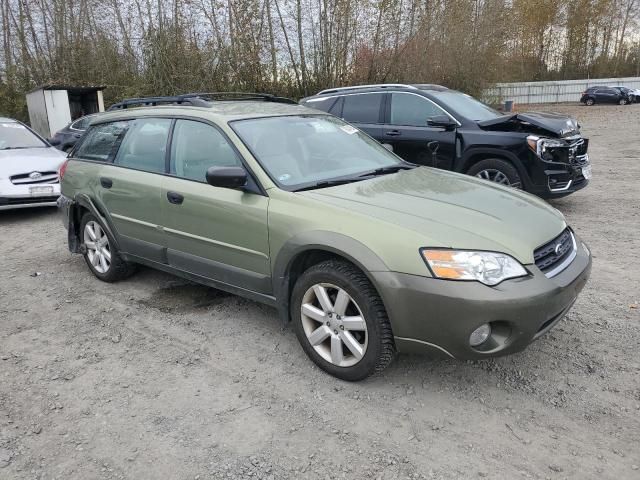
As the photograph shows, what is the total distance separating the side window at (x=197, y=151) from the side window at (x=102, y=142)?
0.88 metres

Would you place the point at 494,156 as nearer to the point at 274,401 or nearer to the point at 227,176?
the point at 227,176

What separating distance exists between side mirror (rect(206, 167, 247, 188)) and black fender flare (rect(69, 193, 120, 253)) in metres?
1.68

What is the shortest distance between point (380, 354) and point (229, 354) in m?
1.15

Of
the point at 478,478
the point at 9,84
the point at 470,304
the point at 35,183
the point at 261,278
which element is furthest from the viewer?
the point at 9,84

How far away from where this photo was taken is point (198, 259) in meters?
3.79

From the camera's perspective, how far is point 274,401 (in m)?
2.97

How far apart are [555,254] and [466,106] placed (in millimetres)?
4882

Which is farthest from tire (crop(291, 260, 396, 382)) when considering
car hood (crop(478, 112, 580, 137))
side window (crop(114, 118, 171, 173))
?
car hood (crop(478, 112, 580, 137))

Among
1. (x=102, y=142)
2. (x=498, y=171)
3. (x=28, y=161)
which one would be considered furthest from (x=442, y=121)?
(x=28, y=161)

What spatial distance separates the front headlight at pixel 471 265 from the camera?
8.62 ft

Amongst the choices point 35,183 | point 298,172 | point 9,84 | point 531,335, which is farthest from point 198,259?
point 9,84

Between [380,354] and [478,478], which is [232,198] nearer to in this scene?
[380,354]

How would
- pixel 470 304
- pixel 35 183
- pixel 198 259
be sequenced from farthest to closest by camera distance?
pixel 35 183, pixel 198 259, pixel 470 304

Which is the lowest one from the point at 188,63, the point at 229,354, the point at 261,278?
the point at 229,354
